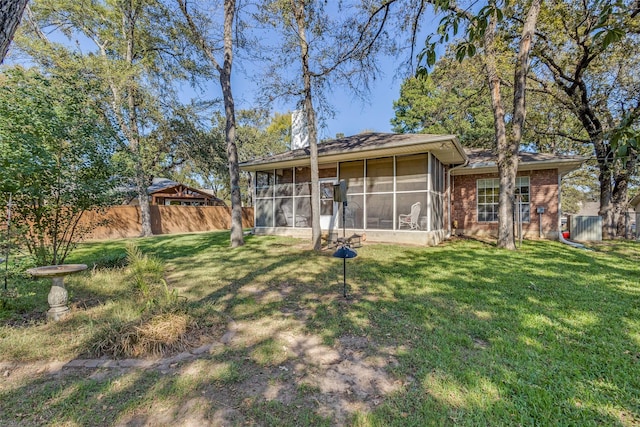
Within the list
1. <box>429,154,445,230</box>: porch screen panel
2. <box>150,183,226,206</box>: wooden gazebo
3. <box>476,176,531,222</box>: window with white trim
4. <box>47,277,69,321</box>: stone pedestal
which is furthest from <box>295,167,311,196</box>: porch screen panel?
<box>150,183,226,206</box>: wooden gazebo

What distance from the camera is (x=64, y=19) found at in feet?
42.4

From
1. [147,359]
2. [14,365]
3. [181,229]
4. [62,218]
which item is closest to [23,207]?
[62,218]

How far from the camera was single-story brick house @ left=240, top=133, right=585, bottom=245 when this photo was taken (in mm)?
9078

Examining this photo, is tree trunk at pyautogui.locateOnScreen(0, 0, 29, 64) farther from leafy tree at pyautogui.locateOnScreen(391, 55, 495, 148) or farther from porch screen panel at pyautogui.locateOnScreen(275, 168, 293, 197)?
leafy tree at pyautogui.locateOnScreen(391, 55, 495, 148)

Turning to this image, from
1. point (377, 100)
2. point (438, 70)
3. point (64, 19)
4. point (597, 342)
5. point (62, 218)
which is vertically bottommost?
point (597, 342)

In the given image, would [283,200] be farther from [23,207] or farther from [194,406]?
[194,406]

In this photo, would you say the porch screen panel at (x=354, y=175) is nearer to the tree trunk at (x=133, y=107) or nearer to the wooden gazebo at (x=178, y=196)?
the tree trunk at (x=133, y=107)

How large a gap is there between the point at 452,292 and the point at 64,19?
64.0 feet

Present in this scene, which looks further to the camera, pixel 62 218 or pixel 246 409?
pixel 62 218

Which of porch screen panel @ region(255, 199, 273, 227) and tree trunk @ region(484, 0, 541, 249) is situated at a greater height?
tree trunk @ region(484, 0, 541, 249)

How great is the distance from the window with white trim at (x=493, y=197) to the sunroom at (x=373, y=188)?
1522 millimetres

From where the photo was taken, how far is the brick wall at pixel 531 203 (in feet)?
34.4

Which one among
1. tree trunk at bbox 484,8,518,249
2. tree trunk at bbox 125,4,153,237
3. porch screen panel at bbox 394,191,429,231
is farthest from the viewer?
tree trunk at bbox 125,4,153,237

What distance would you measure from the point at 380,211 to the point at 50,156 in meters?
8.40
